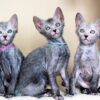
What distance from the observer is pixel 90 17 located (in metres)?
1.37

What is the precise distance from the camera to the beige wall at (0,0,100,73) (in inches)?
52.6

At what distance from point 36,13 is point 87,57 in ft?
1.30

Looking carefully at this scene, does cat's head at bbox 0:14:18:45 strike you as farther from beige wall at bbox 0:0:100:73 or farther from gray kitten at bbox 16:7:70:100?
beige wall at bbox 0:0:100:73

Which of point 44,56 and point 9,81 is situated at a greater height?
point 44,56

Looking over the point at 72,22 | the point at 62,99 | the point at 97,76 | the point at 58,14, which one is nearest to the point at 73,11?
the point at 72,22

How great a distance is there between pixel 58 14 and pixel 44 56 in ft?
0.59

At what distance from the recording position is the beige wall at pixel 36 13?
1.34 m

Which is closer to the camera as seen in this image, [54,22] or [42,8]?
[54,22]

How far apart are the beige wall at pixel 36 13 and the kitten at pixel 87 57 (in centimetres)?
22

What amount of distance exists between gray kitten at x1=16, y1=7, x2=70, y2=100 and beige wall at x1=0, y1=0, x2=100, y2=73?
24cm

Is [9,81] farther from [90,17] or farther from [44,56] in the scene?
[90,17]

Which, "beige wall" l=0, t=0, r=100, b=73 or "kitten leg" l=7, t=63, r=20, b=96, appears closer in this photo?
"kitten leg" l=7, t=63, r=20, b=96

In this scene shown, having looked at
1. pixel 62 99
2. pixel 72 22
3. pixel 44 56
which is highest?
pixel 72 22

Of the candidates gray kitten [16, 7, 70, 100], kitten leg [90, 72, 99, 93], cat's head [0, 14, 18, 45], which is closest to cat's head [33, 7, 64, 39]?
gray kitten [16, 7, 70, 100]
